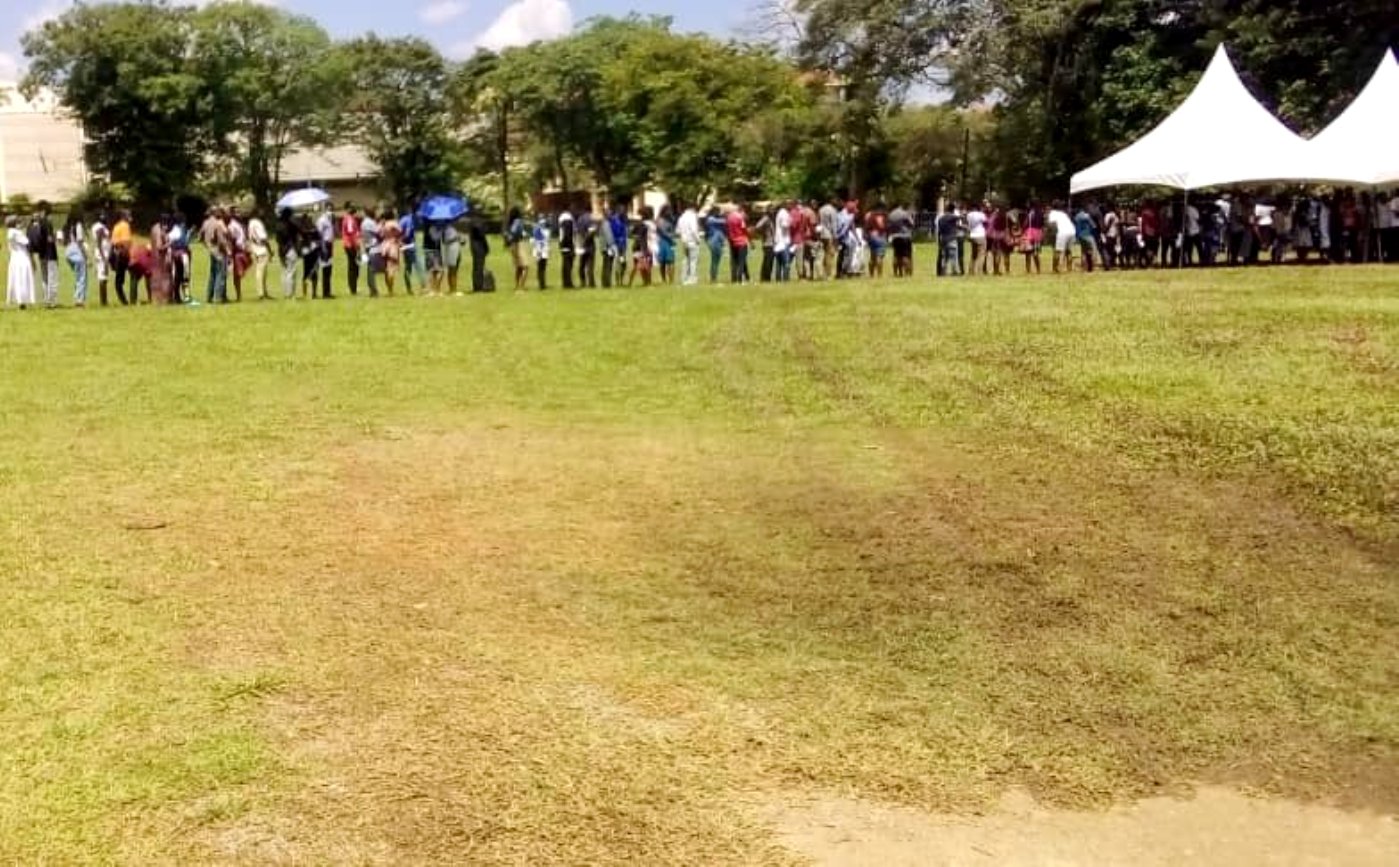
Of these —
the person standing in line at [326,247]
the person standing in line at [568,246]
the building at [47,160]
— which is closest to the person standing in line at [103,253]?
the person standing in line at [326,247]

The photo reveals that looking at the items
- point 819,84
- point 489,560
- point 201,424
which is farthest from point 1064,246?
point 819,84

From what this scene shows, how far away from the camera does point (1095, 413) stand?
1138cm

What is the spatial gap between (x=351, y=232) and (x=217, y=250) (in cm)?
236

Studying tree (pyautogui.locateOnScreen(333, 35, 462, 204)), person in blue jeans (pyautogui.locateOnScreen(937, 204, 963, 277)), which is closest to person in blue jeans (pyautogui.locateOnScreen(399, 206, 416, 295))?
person in blue jeans (pyautogui.locateOnScreen(937, 204, 963, 277))

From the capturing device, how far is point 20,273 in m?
21.5

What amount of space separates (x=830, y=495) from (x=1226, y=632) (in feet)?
10.2

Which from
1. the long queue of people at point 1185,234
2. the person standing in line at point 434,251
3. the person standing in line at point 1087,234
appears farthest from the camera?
the person standing in line at point 1087,234

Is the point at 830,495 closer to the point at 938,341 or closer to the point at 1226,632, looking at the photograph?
the point at 1226,632

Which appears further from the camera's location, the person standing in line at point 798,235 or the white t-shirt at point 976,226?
the white t-shirt at point 976,226

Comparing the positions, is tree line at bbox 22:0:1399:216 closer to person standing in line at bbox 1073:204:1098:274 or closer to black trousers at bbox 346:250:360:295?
person standing in line at bbox 1073:204:1098:274

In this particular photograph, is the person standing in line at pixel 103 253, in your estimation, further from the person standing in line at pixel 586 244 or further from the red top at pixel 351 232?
the person standing in line at pixel 586 244

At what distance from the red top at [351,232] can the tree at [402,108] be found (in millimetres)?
44800

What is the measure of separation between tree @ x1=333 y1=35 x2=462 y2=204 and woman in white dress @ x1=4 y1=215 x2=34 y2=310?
A: 4603 centimetres

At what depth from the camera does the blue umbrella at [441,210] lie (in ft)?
72.9
